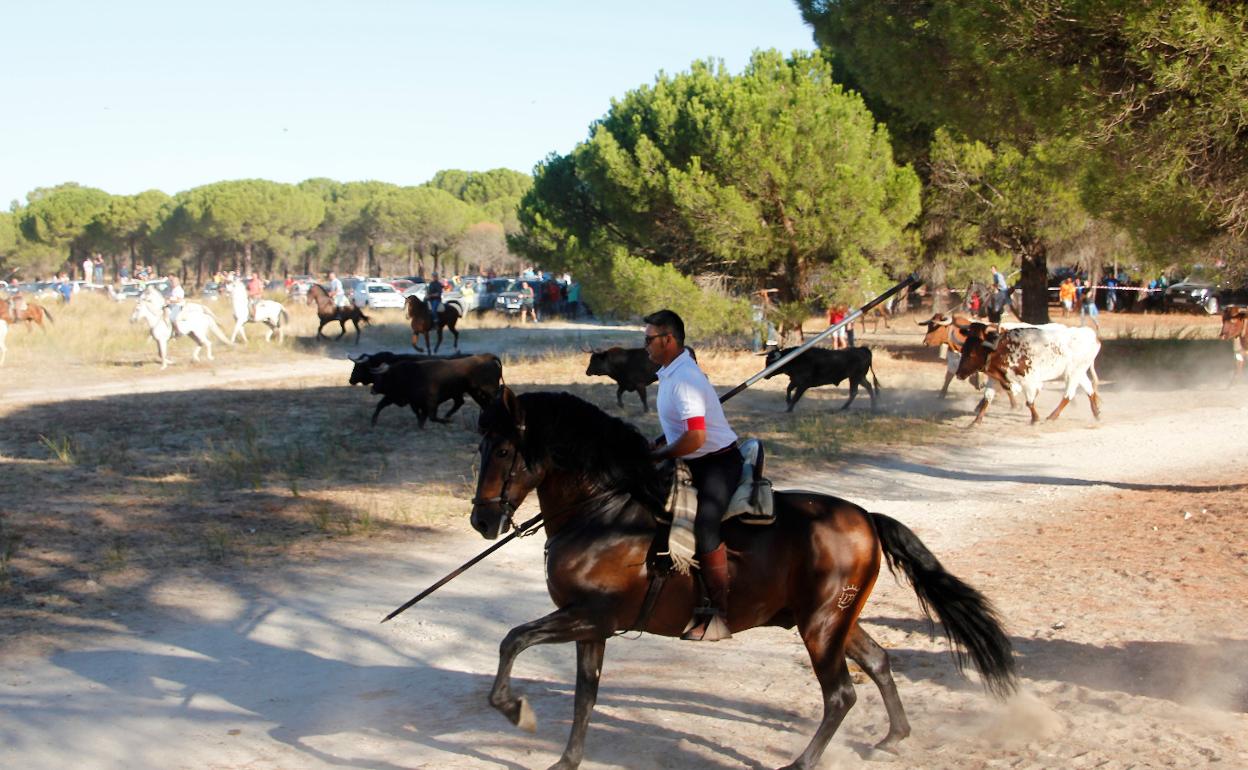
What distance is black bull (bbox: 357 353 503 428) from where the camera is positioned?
57.3 feet

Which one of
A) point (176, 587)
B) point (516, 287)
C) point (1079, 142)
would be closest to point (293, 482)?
point (176, 587)

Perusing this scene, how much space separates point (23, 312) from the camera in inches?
1310

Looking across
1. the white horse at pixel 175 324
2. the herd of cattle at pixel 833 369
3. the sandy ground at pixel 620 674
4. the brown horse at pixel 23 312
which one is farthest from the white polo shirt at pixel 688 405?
the brown horse at pixel 23 312

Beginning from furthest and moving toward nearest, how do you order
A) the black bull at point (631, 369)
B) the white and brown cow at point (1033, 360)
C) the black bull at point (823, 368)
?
1. the black bull at point (823, 368)
2. the black bull at point (631, 369)
3. the white and brown cow at point (1033, 360)

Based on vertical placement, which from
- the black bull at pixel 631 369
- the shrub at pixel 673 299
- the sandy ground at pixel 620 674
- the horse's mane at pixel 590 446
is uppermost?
the shrub at pixel 673 299

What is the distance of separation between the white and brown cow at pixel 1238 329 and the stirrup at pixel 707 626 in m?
19.5

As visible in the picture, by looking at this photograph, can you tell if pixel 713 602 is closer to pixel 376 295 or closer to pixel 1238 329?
pixel 1238 329

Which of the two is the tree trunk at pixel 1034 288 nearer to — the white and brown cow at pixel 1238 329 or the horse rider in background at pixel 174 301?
the white and brown cow at pixel 1238 329

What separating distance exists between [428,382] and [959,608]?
41.0ft

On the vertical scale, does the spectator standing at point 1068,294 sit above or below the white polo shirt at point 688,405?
above

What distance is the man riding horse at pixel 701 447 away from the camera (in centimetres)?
548

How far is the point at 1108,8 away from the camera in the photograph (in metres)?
10.8

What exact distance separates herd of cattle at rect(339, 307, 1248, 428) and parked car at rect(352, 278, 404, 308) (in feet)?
106

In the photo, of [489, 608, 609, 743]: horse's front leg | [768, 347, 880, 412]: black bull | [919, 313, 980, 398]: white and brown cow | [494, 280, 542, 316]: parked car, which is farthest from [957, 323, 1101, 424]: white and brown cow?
[494, 280, 542, 316]: parked car
